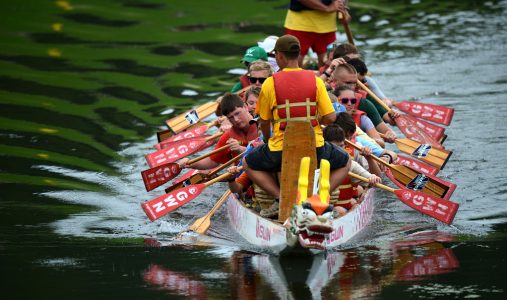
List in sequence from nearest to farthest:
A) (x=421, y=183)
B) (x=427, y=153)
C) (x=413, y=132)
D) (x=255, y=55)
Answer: (x=421, y=183) < (x=427, y=153) < (x=413, y=132) < (x=255, y=55)

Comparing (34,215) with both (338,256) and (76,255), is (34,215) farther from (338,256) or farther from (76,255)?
(338,256)

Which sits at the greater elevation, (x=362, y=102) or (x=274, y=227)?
(x=362, y=102)

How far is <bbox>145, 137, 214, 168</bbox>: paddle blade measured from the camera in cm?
1421

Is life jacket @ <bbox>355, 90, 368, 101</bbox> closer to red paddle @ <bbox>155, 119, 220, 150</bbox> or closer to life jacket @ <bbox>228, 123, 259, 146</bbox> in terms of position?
life jacket @ <bbox>228, 123, 259, 146</bbox>

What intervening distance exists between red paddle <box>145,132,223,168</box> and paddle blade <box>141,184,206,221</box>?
1732 mm

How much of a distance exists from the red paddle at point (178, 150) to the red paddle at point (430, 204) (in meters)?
2.83

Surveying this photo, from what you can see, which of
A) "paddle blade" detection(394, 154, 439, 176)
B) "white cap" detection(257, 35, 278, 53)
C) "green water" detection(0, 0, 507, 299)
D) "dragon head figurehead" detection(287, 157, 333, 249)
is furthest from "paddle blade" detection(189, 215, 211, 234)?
"white cap" detection(257, 35, 278, 53)

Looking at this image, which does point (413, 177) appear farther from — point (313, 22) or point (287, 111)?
point (313, 22)

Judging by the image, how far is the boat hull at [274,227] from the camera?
10.4 meters

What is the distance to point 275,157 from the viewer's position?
35.7 feet

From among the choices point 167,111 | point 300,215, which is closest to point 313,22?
point 167,111

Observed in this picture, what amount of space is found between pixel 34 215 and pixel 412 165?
4.47m

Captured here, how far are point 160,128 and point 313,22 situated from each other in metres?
2.87

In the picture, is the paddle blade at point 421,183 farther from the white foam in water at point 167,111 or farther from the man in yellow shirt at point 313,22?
the white foam in water at point 167,111
